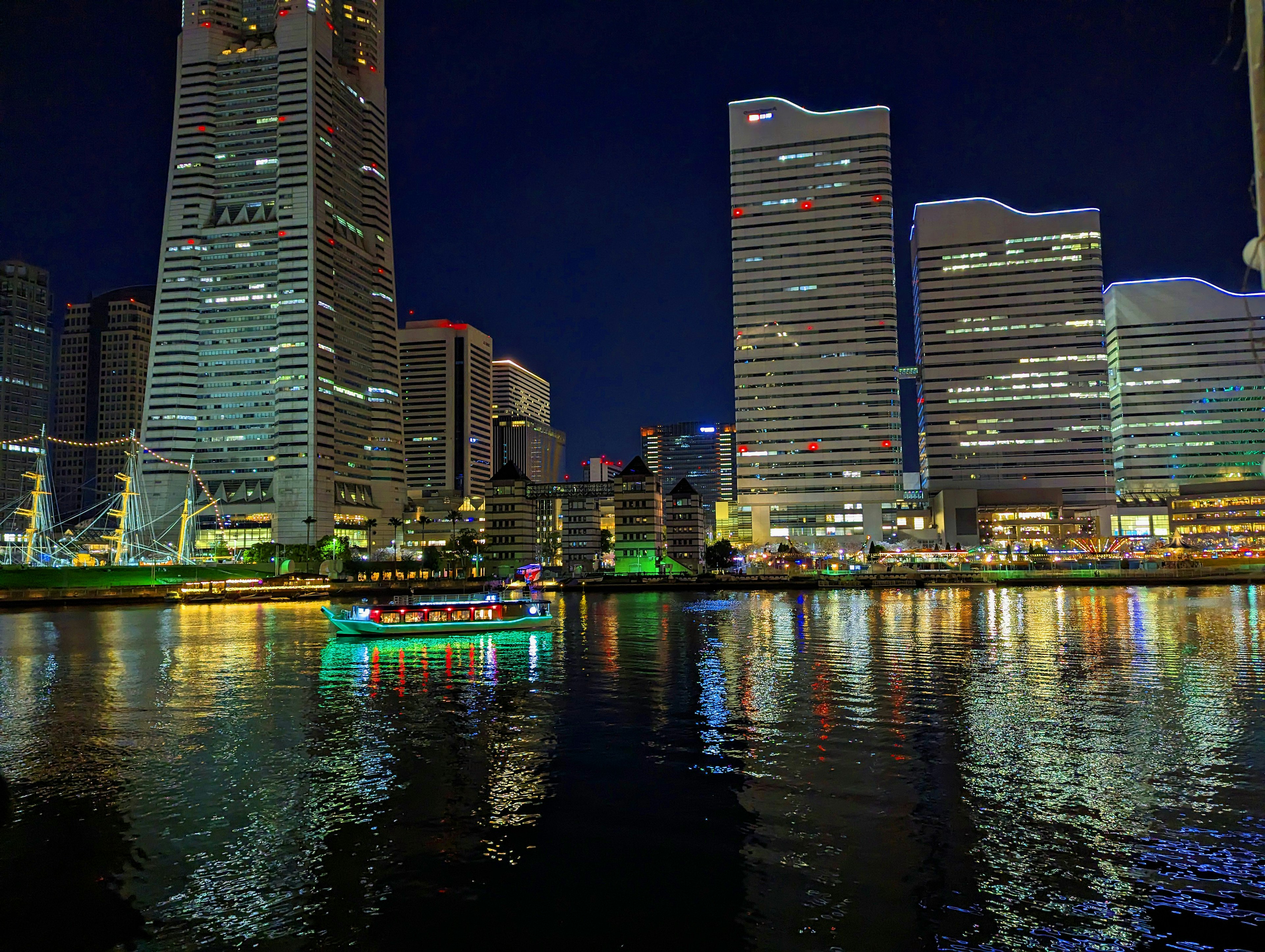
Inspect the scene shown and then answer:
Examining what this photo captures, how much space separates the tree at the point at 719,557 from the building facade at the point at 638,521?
70.8ft

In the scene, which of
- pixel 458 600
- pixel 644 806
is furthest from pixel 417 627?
pixel 644 806

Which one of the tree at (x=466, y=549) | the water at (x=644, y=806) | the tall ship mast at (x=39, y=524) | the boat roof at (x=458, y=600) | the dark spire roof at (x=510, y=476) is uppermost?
the dark spire roof at (x=510, y=476)

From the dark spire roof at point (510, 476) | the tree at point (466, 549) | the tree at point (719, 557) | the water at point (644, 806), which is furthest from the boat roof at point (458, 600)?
the tree at point (719, 557)

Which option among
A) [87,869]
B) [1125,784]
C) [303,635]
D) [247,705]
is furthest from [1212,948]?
[303,635]

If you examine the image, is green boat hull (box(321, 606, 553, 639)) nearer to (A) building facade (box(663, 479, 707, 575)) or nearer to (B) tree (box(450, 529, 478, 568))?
(A) building facade (box(663, 479, 707, 575))

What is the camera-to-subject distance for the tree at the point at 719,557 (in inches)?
6939

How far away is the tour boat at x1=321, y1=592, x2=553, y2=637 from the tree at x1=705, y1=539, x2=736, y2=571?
98.6 metres

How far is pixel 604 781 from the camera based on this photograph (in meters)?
25.4

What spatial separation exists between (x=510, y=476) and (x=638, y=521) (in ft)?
88.8

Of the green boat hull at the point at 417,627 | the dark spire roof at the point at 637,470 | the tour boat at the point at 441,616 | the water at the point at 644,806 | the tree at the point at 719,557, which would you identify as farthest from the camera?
the tree at the point at 719,557

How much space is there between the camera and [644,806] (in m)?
23.0

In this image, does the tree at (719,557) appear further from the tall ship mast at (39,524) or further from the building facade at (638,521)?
the tall ship mast at (39,524)

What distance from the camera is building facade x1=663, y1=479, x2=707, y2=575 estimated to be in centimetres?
16512

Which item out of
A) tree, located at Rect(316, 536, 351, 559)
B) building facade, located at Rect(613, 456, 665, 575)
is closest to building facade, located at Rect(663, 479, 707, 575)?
building facade, located at Rect(613, 456, 665, 575)
